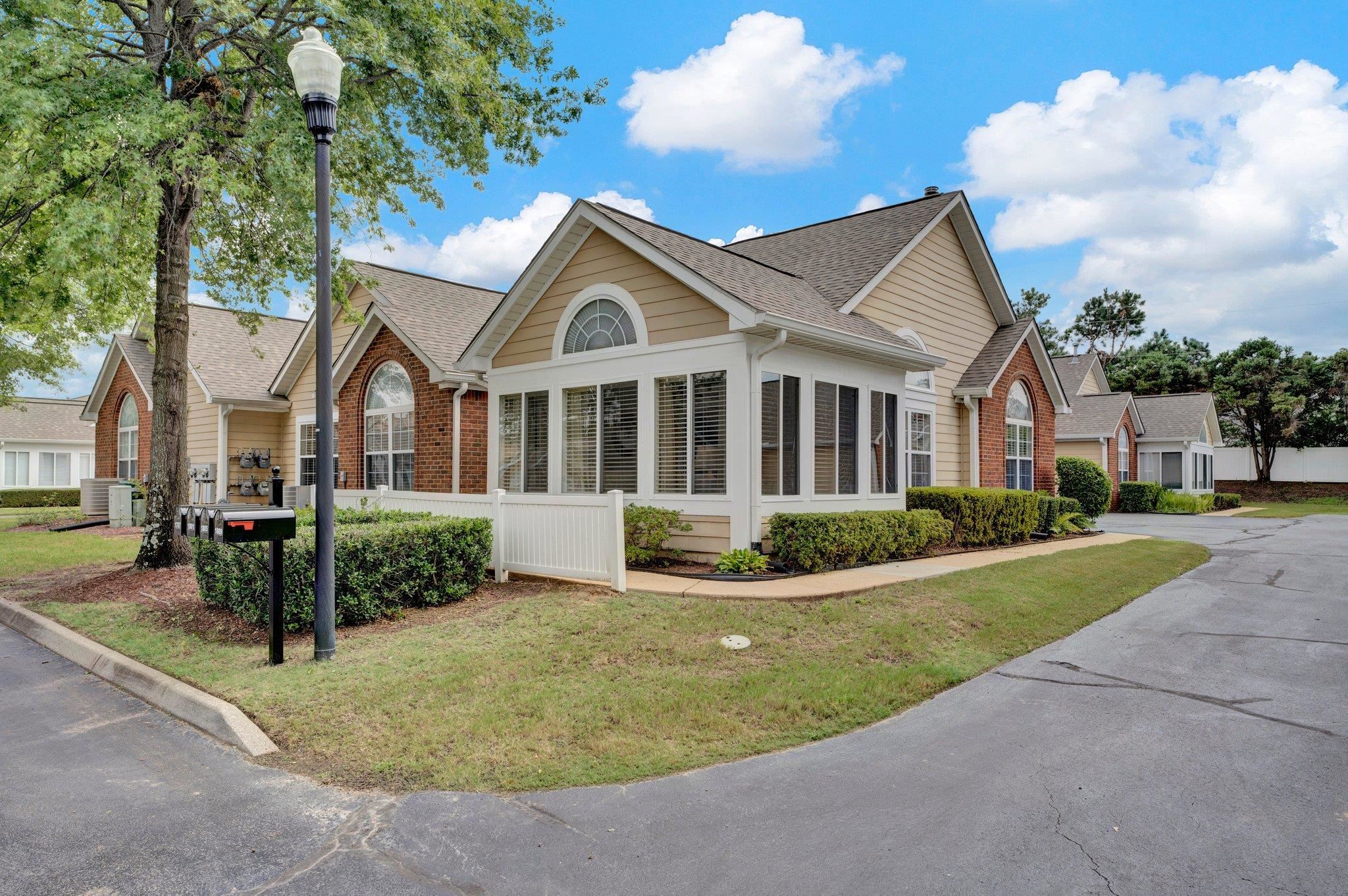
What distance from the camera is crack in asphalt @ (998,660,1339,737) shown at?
17.8ft

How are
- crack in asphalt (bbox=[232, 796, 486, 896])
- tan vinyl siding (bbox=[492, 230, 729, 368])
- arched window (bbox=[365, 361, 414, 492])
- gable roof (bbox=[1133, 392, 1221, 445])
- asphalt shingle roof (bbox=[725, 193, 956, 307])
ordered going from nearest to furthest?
crack in asphalt (bbox=[232, 796, 486, 896])
tan vinyl siding (bbox=[492, 230, 729, 368])
asphalt shingle roof (bbox=[725, 193, 956, 307])
arched window (bbox=[365, 361, 414, 492])
gable roof (bbox=[1133, 392, 1221, 445])

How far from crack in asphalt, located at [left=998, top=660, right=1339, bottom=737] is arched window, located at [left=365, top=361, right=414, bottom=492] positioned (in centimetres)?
1265

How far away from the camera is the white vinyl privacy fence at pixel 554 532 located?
29.7 ft

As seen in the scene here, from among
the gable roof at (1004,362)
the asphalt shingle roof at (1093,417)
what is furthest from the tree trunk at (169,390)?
the asphalt shingle roof at (1093,417)

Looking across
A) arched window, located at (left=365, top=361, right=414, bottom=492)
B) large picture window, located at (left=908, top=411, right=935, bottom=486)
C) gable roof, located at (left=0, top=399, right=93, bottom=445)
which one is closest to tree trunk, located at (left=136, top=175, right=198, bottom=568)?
arched window, located at (left=365, top=361, right=414, bottom=492)

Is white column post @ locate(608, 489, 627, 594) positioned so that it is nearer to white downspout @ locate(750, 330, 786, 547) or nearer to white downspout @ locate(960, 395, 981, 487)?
white downspout @ locate(750, 330, 786, 547)

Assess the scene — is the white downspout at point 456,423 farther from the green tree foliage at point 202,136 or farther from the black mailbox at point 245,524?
the black mailbox at point 245,524

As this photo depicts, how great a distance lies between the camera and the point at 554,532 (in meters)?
9.59

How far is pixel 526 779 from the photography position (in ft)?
14.4

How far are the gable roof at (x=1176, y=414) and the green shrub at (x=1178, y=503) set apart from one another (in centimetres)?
372

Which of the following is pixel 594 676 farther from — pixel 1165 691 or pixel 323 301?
pixel 1165 691

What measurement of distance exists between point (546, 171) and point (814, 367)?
656 cm

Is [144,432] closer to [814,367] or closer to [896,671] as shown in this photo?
[814,367]

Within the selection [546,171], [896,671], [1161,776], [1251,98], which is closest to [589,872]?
[1161,776]
